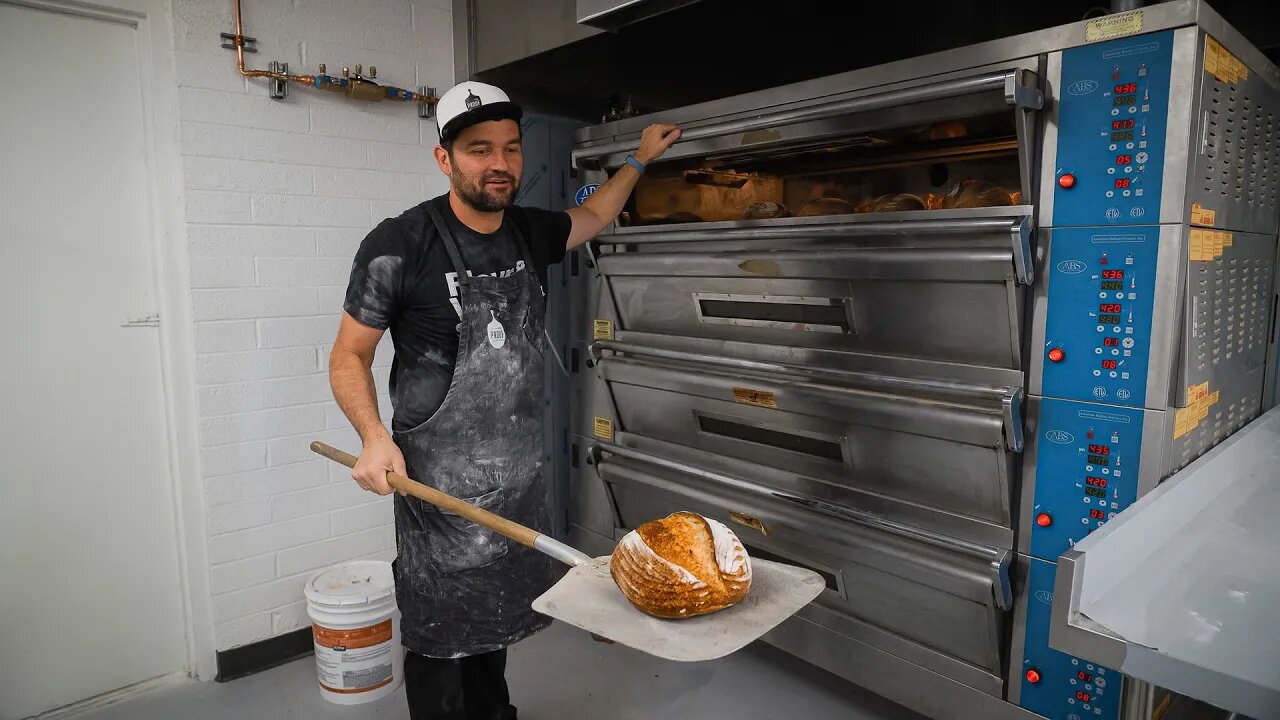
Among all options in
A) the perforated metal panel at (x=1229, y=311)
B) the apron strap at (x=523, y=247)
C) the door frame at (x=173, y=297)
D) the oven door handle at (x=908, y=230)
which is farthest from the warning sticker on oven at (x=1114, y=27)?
the door frame at (x=173, y=297)

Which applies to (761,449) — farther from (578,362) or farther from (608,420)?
(578,362)

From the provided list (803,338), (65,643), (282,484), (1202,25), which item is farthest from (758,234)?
(65,643)

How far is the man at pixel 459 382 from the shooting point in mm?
2031

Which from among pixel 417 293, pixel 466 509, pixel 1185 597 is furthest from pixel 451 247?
pixel 1185 597

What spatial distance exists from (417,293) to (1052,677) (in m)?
1.82

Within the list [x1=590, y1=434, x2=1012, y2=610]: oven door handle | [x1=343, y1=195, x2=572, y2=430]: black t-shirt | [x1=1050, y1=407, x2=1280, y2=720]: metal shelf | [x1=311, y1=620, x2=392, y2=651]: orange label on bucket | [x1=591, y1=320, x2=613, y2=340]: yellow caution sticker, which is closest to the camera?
[x1=1050, y1=407, x2=1280, y2=720]: metal shelf

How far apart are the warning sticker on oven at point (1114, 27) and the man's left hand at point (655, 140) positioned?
1164mm

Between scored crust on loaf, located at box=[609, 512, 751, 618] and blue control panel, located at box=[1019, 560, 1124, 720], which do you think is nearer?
scored crust on loaf, located at box=[609, 512, 751, 618]

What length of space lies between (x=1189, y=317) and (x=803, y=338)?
0.91 m

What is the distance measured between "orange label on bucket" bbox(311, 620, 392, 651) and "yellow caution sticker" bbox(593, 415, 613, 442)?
3.31 ft

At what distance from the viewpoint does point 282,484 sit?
278cm

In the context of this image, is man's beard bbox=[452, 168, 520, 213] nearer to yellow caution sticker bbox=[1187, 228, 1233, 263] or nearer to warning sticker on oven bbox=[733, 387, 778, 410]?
warning sticker on oven bbox=[733, 387, 778, 410]

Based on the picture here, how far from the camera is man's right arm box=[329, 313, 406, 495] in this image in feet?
5.90

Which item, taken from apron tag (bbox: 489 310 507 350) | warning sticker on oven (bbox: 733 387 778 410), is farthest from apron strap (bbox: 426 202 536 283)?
warning sticker on oven (bbox: 733 387 778 410)
